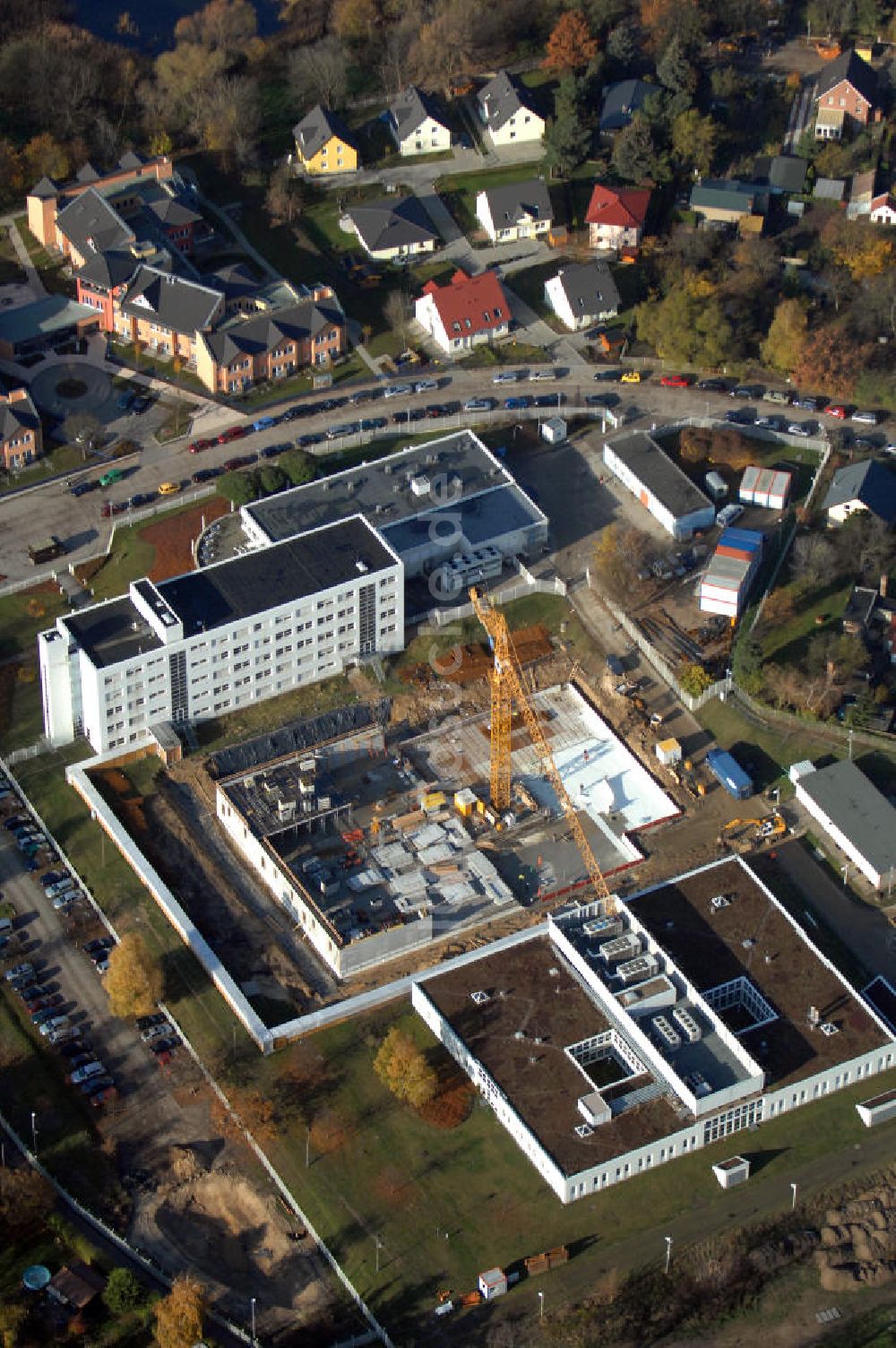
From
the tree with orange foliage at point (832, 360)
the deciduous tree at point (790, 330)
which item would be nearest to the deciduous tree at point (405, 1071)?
the tree with orange foliage at point (832, 360)

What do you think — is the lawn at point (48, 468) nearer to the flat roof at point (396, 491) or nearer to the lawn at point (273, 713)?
the flat roof at point (396, 491)

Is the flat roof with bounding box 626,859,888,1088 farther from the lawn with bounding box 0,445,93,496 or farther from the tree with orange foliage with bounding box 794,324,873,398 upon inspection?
the lawn with bounding box 0,445,93,496

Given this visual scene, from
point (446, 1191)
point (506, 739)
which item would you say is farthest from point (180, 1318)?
point (506, 739)

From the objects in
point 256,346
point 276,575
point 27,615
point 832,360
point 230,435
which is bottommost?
point 27,615

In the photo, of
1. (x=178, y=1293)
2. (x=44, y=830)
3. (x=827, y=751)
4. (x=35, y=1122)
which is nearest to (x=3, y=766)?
(x=44, y=830)

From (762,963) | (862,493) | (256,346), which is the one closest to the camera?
(762,963)

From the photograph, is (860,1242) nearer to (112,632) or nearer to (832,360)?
(112,632)

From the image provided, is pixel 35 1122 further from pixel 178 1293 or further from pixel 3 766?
pixel 3 766
